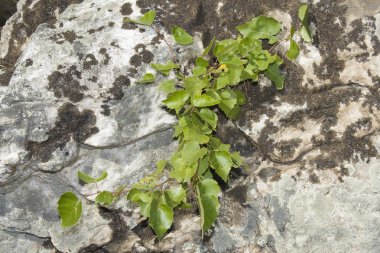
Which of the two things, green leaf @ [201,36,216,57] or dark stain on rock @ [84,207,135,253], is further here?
dark stain on rock @ [84,207,135,253]

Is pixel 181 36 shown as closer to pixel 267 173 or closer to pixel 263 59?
pixel 263 59

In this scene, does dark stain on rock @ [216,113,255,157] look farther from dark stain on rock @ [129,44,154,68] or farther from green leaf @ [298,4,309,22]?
green leaf @ [298,4,309,22]

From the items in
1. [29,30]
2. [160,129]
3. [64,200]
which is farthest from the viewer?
[29,30]

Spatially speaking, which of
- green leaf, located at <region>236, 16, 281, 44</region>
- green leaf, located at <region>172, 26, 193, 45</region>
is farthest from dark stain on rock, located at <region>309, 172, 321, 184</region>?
green leaf, located at <region>172, 26, 193, 45</region>

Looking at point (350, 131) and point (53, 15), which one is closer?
point (350, 131)

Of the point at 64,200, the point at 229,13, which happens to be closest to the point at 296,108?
the point at 229,13

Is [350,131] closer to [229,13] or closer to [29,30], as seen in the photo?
[229,13]

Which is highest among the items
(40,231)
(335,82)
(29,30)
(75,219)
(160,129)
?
(29,30)

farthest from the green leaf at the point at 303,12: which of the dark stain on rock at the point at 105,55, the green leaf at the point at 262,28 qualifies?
the dark stain on rock at the point at 105,55

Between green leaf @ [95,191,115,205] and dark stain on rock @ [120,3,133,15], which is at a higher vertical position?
dark stain on rock @ [120,3,133,15]
